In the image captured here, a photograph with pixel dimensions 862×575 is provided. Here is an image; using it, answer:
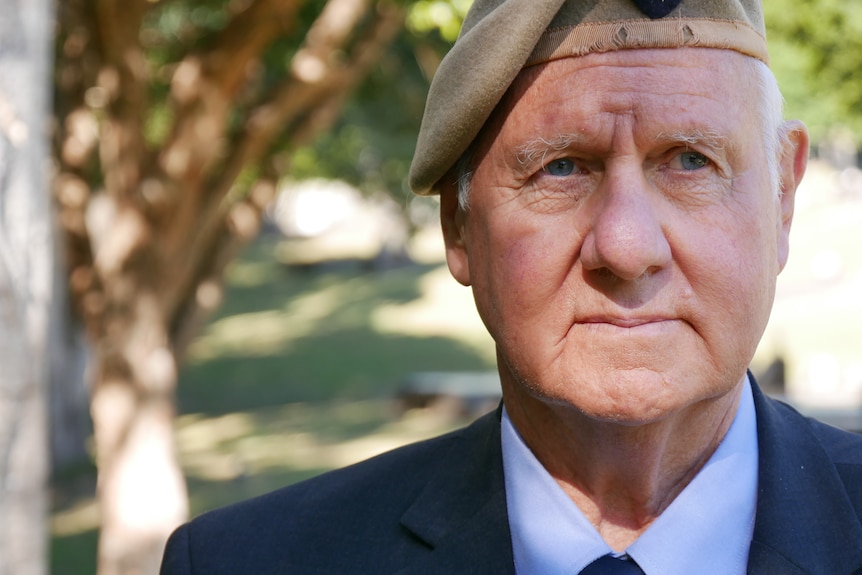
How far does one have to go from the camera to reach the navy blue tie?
6.25ft

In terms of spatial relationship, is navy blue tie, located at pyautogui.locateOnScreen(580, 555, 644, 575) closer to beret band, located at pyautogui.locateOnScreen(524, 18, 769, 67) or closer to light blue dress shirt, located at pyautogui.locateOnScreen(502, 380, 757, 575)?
light blue dress shirt, located at pyautogui.locateOnScreen(502, 380, 757, 575)

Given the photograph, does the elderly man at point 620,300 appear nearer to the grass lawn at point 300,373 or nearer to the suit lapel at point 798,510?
the suit lapel at point 798,510

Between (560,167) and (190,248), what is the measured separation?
6.48 m

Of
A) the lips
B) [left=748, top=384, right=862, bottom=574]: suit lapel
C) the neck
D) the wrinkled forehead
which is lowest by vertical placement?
[left=748, top=384, right=862, bottom=574]: suit lapel

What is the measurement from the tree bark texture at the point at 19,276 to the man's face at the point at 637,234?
1.86m

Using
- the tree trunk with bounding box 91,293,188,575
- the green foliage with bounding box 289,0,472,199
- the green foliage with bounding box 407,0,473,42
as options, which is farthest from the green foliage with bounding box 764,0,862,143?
the tree trunk with bounding box 91,293,188,575

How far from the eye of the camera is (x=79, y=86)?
8.54 m

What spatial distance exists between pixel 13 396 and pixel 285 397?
66.0 ft

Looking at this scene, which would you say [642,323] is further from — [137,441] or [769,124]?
[137,441]

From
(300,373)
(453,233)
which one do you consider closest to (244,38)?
(453,233)

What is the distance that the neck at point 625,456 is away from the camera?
6.30 feet

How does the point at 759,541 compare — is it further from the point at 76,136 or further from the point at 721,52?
the point at 76,136

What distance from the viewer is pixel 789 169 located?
203cm

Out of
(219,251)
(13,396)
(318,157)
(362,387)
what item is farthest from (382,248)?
(13,396)
